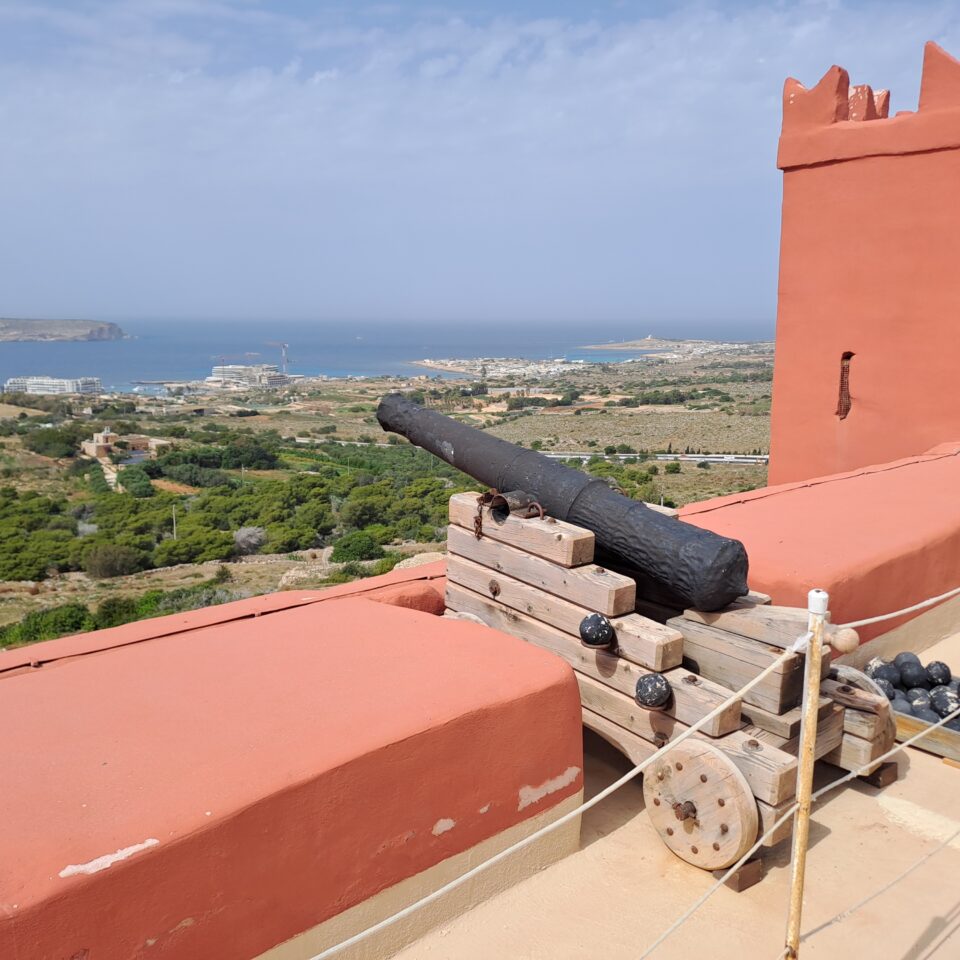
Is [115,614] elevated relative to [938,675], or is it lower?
lower

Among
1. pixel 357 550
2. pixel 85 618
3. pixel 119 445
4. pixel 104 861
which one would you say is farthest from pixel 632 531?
pixel 119 445

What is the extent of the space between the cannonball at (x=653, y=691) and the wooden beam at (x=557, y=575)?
0.28 metres

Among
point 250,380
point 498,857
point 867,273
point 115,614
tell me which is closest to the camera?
point 498,857

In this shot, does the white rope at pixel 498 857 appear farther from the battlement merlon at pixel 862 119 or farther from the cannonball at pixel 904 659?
the battlement merlon at pixel 862 119

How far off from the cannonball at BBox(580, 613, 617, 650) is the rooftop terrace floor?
69cm

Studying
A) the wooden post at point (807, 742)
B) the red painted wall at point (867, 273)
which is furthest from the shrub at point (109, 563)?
the wooden post at point (807, 742)

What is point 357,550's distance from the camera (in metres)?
27.0

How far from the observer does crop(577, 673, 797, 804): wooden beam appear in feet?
8.70

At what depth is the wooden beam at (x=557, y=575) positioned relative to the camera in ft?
10.3

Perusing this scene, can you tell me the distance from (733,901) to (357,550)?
2473 centimetres

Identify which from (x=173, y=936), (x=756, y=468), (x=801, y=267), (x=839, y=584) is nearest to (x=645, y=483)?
(x=756, y=468)

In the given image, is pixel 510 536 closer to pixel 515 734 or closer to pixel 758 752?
pixel 515 734

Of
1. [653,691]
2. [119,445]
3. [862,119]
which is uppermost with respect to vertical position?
[862,119]

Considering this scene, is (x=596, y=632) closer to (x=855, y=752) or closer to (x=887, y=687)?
(x=855, y=752)
